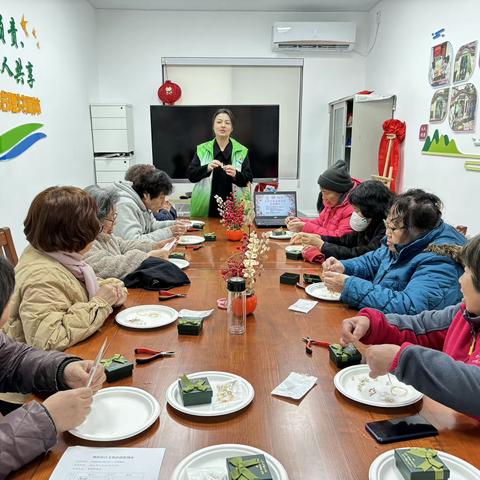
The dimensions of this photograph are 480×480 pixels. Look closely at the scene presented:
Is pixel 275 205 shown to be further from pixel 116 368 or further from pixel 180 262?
pixel 116 368

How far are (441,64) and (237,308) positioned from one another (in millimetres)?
3357

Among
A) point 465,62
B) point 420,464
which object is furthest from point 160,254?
point 465,62

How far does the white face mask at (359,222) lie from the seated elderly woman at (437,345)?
1.01 m

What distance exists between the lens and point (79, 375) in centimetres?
114

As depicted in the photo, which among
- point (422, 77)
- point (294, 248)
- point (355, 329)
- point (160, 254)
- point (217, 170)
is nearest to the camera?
point (355, 329)

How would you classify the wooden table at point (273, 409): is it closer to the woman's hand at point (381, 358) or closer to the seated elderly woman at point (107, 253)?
the woman's hand at point (381, 358)

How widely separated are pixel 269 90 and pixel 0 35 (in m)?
3.37

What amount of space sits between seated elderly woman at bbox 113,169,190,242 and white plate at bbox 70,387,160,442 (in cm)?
162

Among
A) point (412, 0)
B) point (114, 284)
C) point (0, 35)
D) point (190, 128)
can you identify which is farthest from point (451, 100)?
point (0, 35)

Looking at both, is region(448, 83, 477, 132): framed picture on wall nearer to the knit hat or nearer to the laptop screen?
the knit hat

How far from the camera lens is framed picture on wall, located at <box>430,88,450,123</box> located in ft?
12.2

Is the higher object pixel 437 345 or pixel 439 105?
pixel 439 105

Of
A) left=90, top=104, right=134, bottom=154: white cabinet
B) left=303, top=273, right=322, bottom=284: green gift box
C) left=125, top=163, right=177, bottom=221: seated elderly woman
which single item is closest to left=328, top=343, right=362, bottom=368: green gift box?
left=303, top=273, right=322, bottom=284: green gift box

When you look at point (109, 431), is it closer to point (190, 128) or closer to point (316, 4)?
point (190, 128)
